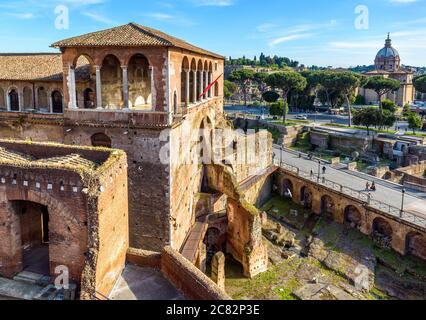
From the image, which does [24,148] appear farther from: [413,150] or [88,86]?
[413,150]

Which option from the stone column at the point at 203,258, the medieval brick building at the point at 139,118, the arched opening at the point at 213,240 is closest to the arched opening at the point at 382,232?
the medieval brick building at the point at 139,118

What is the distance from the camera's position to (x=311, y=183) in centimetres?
3003

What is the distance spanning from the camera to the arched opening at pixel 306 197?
101 ft

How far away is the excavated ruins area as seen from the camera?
64.5 feet

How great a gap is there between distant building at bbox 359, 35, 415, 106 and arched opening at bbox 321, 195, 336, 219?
49999 millimetres

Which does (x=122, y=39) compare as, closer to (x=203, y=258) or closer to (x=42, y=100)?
(x=42, y=100)

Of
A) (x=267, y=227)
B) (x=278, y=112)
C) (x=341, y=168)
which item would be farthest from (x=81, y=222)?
(x=278, y=112)

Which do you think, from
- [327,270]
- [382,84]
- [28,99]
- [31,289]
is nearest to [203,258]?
[327,270]

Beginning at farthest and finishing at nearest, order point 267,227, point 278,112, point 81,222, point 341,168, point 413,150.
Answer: point 278,112 → point 413,150 → point 341,168 → point 267,227 → point 81,222

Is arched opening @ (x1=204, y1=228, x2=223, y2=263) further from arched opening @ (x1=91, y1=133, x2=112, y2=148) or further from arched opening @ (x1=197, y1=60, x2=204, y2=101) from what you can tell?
arched opening @ (x1=197, y1=60, x2=204, y2=101)

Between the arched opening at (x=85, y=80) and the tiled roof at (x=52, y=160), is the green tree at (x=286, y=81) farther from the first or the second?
the tiled roof at (x=52, y=160)

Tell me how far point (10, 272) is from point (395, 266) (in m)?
19.7

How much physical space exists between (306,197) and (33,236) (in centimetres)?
2241

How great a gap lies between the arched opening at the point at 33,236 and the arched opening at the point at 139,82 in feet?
37.6
